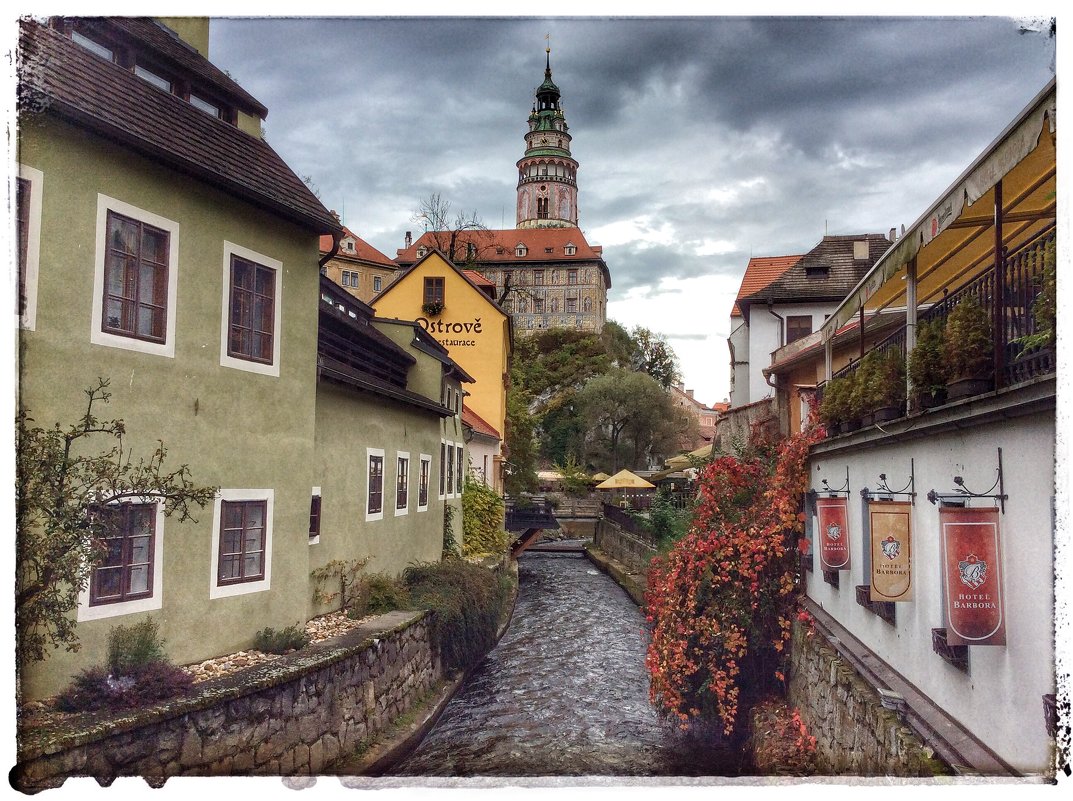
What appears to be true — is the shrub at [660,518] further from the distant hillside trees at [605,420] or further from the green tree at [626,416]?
the green tree at [626,416]

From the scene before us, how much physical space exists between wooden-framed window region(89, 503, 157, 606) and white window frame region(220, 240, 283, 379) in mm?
1526

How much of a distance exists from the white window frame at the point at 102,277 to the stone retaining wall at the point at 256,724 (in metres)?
2.62

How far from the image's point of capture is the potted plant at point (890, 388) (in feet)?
21.2

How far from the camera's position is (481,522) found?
21.4 metres

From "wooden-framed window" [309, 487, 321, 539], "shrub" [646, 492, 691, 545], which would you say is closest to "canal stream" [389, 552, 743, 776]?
"wooden-framed window" [309, 487, 321, 539]

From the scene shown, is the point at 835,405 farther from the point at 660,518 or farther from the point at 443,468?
the point at 660,518

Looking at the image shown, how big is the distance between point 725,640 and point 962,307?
4723 millimetres

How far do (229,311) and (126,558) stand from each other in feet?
7.46

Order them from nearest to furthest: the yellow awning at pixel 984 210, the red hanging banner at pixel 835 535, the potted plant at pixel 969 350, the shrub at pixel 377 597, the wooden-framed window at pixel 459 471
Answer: the yellow awning at pixel 984 210
the potted plant at pixel 969 350
the red hanging banner at pixel 835 535
the shrub at pixel 377 597
the wooden-framed window at pixel 459 471

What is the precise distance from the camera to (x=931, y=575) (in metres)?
5.38

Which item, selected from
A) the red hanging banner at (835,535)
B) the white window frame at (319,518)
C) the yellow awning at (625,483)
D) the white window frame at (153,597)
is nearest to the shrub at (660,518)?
the yellow awning at (625,483)

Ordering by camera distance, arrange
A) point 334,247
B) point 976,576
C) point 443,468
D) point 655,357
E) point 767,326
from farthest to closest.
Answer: point 655,357
point 767,326
point 443,468
point 334,247
point 976,576

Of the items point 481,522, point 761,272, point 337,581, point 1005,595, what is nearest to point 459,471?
point 481,522

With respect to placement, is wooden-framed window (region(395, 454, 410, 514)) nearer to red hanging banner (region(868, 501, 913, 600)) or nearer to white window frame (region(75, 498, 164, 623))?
white window frame (region(75, 498, 164, 623))
